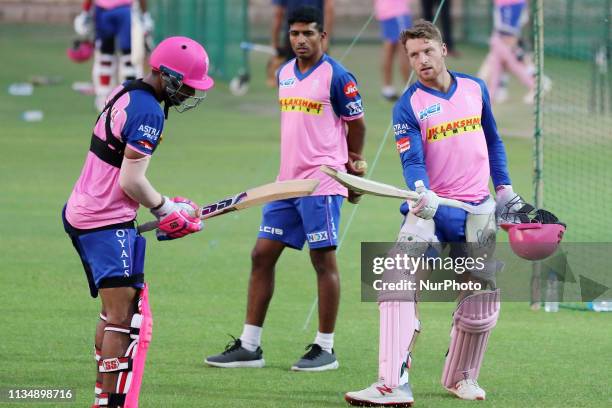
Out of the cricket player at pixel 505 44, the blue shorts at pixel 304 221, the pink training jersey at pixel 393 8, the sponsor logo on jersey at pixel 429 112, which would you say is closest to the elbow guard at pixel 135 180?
the sponsor logo on jersey at pixel 429 112

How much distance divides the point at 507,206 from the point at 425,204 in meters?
0.83

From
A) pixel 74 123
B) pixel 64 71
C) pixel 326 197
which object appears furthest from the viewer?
pixel 64 71

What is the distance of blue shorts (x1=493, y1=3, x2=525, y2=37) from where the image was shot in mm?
22266

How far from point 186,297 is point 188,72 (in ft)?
13.4

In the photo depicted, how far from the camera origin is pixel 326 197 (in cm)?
939

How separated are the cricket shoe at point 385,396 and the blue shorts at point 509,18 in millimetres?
14802

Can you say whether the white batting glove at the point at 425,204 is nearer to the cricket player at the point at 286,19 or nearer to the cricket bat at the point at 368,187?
the cricket bat at the point at 368,187

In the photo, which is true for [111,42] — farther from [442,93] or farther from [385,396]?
[385,396]

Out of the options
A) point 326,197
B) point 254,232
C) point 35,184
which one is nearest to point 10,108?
point 35,184

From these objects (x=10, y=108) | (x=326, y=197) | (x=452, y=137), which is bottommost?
(x=10, y=108)

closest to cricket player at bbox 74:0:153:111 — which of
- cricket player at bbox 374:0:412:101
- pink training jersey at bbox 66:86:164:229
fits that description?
cricket player at bbox 374:0:412:101

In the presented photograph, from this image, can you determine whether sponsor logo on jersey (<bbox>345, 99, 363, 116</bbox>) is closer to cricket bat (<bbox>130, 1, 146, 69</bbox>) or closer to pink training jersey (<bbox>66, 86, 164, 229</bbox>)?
pink training jersey (<bbox>66, 86, 164, 229</bbox>)

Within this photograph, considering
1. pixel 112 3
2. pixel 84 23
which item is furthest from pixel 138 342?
pixel 84 23

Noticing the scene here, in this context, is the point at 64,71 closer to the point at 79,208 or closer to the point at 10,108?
the point at 10,108
